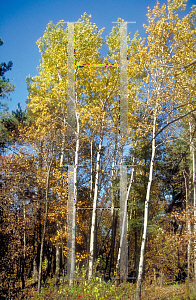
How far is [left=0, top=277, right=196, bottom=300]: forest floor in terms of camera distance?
408cm

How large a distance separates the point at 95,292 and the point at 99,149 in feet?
Answer: 9.28

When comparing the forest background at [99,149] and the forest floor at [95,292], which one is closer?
the forest floor at [95,292]

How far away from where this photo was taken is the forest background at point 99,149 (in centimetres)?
501

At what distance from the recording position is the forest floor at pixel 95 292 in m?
4.08

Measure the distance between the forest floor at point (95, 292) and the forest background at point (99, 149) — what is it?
24 cm

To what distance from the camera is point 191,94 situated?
514 centimetres

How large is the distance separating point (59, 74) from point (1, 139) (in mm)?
2306

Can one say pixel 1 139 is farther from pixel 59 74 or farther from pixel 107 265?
pixel 107 265

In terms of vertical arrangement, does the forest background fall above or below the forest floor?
above

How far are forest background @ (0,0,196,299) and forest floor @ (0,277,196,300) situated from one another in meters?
0.24

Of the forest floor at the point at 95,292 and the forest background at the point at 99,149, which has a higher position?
the forest background at the point at 99,149

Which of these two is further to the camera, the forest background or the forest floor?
the forest background

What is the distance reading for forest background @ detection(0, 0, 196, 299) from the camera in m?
5.01

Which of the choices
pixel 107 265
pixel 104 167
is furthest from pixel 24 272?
pixel 104 167
